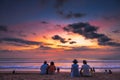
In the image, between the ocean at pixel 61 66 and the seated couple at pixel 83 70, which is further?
the ocean at pixel 61 66

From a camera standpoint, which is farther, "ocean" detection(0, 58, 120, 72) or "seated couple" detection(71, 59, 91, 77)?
"ocean" detection(0, 58, 120, 72)

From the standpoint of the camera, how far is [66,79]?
20.4 meters

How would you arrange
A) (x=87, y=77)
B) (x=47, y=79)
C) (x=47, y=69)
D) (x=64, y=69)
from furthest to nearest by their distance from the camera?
(x=64, y=69)
(x=47, y=69)
(x=87, y=77)
(x=47, y=79)

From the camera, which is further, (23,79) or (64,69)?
(64,69)

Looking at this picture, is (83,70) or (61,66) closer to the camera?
(83,70)

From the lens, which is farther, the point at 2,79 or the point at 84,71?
the point at 84,71

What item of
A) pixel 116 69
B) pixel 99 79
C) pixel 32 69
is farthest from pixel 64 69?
pixel 99 79

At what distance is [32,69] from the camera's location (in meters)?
34.5

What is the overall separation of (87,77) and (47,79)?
359 centimetres

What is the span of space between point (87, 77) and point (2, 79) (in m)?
6.48

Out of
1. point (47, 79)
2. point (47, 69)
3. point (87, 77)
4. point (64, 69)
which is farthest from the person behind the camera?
point (64, 69)

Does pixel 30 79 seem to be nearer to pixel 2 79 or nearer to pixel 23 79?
pixel 23 79

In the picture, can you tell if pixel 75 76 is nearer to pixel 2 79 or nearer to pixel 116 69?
pixel 2 79

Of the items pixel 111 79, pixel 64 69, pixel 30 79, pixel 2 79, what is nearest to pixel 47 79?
pixel 30 79
